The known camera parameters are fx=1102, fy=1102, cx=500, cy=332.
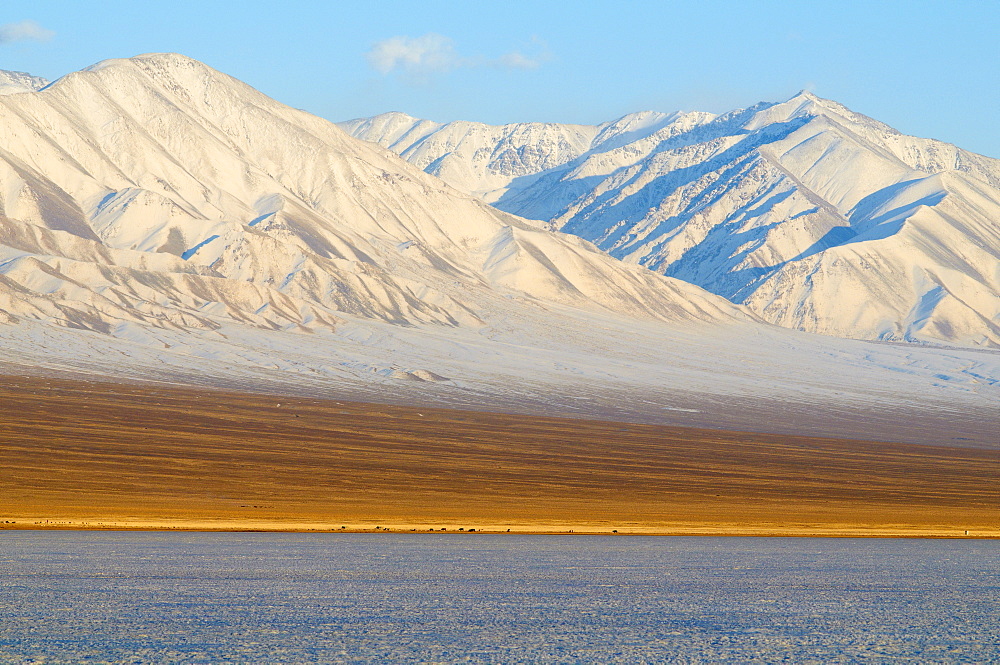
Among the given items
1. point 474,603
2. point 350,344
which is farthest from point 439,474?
point 350,344

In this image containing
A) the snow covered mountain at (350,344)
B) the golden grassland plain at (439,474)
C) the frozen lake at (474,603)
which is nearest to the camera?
the frozen lake at (474,603)

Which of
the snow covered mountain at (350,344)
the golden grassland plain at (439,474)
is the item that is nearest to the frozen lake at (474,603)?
the golden grassland plain at (439,474)

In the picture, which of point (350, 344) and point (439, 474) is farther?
point (350, 344)

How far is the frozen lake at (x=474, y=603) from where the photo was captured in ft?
36.4

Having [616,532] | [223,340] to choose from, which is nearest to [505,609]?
[616,532]

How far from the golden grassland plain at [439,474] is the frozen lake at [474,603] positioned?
7.17 meters

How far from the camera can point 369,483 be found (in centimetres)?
4366

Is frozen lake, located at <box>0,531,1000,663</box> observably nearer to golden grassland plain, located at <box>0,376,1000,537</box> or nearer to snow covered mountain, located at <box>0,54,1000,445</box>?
golden grassland plain, located at <box>0,376,1000,537</box>

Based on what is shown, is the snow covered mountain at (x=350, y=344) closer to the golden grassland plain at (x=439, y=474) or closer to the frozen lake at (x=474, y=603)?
the golden grassland plain at (x=439, y=474)

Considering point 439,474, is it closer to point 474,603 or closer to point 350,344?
point 474,603

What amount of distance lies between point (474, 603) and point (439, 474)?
3515cm

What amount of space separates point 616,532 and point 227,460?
27.9 meters

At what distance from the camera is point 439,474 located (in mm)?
48938

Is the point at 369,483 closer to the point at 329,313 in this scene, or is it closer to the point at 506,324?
the point at 329,313
